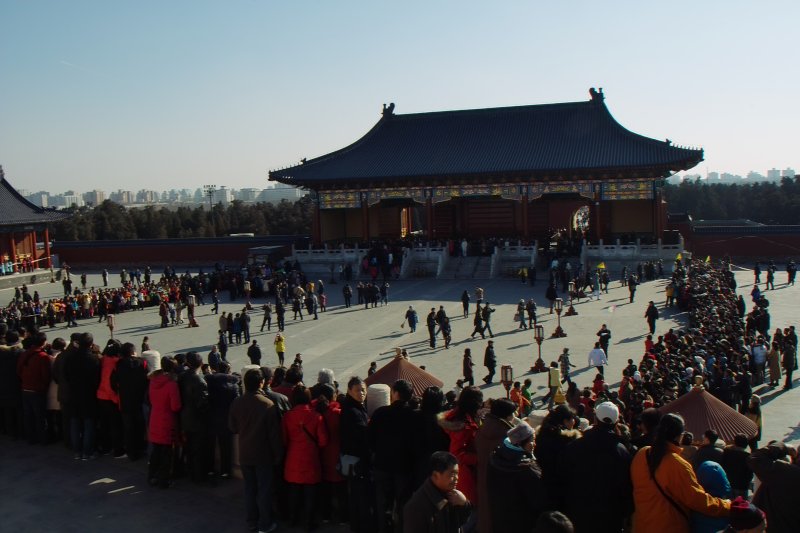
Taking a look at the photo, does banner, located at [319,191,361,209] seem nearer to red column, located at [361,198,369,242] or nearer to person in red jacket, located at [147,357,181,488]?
red column, located at [361,198,369,242]

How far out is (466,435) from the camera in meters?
6.39

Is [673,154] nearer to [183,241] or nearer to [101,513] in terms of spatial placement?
[183,241]

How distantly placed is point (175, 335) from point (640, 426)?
20.5 meters

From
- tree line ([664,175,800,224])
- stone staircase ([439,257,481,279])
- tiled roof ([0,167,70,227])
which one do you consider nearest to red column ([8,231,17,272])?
tiled roof ([0,167,70,227])

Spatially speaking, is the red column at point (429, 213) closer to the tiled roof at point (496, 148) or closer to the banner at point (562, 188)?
the tiled roof at point (496, 148)

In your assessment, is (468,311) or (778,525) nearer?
(778,525)

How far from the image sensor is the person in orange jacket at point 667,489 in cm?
523

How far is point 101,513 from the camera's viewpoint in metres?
7.77

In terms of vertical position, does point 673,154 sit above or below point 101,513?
above

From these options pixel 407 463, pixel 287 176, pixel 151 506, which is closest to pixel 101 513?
pixel 151 506

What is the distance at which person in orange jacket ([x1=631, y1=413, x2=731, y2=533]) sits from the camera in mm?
5227

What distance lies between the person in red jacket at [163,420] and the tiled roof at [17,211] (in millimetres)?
40282

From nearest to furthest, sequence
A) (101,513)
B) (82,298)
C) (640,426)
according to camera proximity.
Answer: (640,426) → (101,513) → (82,298)

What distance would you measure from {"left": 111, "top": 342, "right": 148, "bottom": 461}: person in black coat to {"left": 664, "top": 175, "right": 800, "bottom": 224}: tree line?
6485 cm
